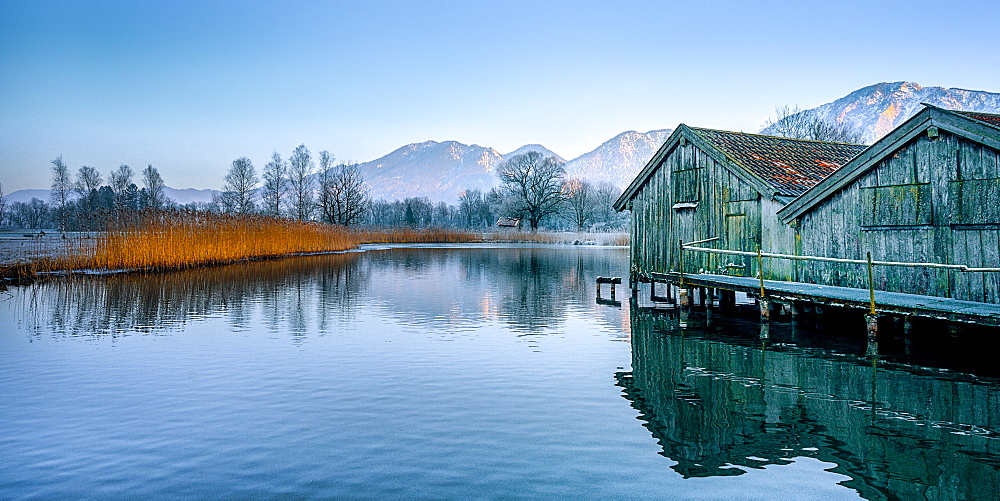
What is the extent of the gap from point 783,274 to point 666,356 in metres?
7.61

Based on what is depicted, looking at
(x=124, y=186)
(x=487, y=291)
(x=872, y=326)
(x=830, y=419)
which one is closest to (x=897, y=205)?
(x=872, y=326)

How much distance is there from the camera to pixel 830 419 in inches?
382

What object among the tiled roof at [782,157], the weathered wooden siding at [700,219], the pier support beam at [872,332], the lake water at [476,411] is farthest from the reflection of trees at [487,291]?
the pier support beam at [872,332]

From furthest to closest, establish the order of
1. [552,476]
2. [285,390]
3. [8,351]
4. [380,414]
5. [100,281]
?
[100,281] < [8,351] < [285,390] < [380,414] < [552,476]

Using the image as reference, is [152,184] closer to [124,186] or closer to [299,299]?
[124,186]

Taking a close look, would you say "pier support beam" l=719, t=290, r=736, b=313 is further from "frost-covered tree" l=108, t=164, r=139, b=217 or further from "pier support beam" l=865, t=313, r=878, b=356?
"frost-covered tree" l=108, t=164, r=139, b=217

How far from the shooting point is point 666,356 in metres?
14.7

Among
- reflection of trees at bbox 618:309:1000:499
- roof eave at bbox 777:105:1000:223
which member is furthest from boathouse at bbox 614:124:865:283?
reflection of trees at bbox 618:309:1000:499

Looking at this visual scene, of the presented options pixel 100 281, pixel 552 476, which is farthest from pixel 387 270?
pixel 552 476

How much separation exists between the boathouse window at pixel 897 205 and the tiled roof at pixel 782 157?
3.07 metres

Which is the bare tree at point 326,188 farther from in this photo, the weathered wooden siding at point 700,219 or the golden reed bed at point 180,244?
the weathered wooden siding at point 700,219

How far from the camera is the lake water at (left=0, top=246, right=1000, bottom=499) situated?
746 cm

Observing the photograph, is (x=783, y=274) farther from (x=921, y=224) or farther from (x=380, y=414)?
(x=380, y=414)

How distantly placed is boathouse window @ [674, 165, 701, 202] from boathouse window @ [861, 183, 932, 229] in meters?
6.68
